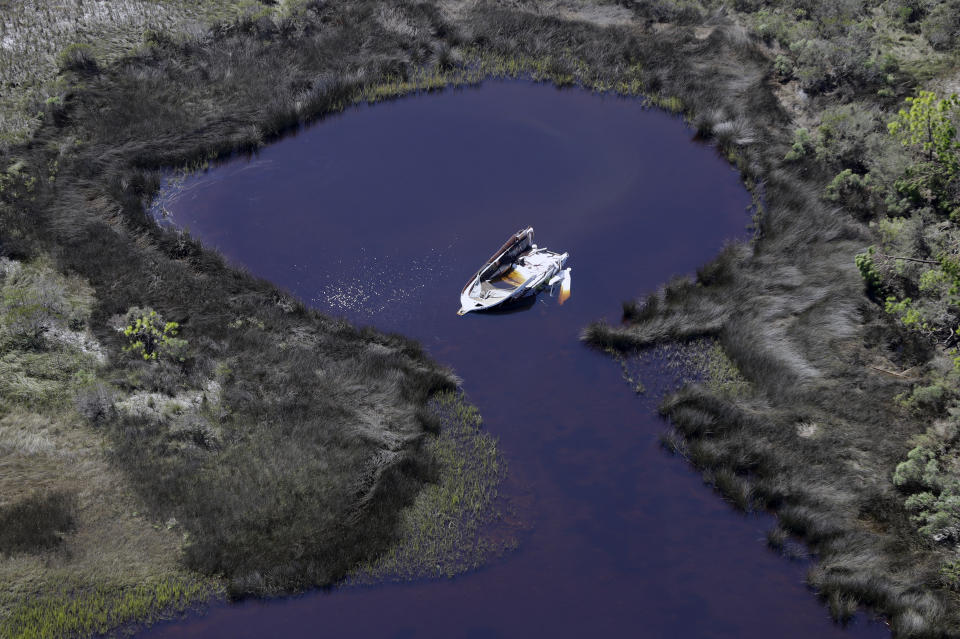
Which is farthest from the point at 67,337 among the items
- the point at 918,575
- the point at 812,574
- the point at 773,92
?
the point at 773,92

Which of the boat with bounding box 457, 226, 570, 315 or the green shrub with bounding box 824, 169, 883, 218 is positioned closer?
the boat with bounding box 457, 226, 570, 315

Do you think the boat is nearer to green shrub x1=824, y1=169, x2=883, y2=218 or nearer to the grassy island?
the grassy island

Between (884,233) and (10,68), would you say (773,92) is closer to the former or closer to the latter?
(884,233)

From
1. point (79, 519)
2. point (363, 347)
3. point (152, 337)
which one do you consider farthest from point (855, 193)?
point (79, 519)

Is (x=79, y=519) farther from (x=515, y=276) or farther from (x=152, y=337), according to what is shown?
(x=515, y=276)

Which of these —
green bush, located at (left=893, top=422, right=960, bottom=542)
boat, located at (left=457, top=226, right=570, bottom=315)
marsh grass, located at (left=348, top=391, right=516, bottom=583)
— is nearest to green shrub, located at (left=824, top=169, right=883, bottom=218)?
green bush, located at (left=893, top=422, right=960, bottom=542)

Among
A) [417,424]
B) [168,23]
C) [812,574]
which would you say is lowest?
[812,574]
